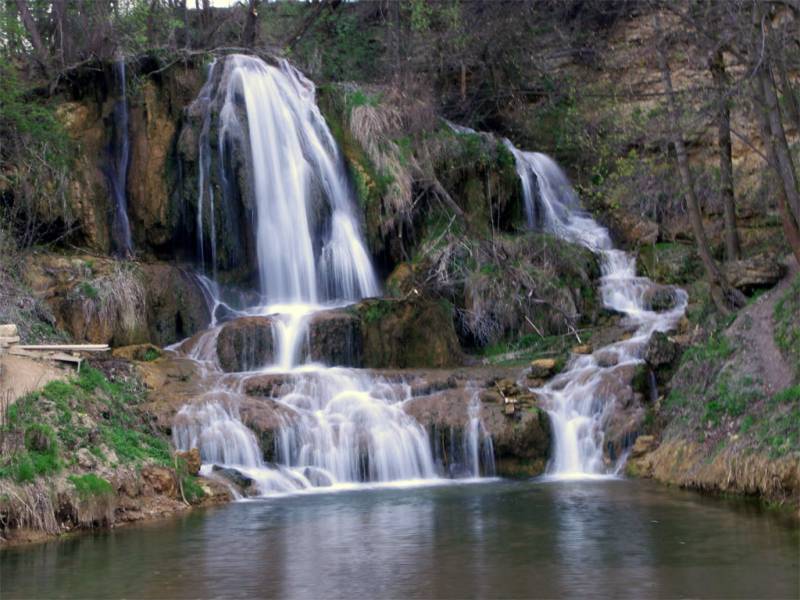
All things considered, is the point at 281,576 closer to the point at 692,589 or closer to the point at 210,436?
the point at 692,589

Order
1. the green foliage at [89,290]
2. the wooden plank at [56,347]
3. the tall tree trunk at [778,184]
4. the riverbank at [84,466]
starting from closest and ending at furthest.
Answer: the riverbank at [84,466] → the wooden plank at [56,347] → the tall tree trunk at [778,184] → the green foliage at [89,290]

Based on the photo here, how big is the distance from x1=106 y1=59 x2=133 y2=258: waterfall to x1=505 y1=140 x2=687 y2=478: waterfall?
10.3 meters

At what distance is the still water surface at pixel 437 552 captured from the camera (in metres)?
9.12

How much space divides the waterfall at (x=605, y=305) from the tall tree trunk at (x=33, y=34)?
1233 cm

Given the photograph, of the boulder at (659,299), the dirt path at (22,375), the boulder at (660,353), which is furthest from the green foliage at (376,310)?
the dirt path at (22,375)

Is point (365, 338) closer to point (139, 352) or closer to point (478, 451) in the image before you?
point (478, 451)

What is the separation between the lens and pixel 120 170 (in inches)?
933

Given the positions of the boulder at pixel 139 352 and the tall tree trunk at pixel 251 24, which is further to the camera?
the tall tree trunk at pixel 251 24

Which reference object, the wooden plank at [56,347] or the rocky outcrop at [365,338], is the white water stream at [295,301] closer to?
the rocky outcrop at [365,338]

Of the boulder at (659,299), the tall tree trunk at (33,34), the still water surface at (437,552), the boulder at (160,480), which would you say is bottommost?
the still water surface at (437,552)

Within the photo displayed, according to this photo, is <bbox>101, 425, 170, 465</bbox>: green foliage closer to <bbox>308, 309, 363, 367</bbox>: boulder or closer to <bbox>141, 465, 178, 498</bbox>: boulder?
<bbox>141, 465, 178, 498</bbox>: boulder

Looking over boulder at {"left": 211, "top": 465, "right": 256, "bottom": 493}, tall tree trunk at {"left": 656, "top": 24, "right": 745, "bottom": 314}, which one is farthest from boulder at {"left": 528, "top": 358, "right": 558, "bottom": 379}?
boulder at {"left": 211, "top": 465, "right": 256, "bottom": 493}

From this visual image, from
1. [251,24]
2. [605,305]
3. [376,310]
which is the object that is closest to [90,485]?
[376,310]

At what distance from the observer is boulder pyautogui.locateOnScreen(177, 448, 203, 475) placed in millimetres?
14641
